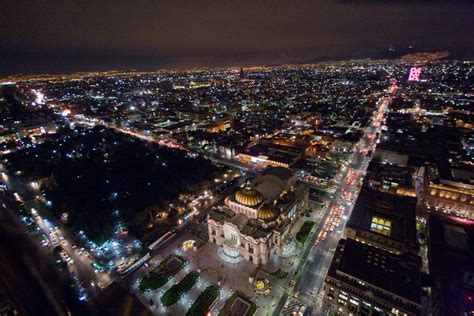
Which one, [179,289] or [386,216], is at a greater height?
[386,216]

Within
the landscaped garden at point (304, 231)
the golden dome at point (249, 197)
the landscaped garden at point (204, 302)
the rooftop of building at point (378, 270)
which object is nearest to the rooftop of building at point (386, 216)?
the rooftop of building at point (378, 270)

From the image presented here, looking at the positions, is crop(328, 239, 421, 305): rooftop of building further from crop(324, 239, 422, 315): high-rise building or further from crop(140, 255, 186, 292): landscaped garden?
crop(140, 255, 186, 292): landscaped garden

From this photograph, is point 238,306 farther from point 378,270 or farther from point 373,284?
point 378,270

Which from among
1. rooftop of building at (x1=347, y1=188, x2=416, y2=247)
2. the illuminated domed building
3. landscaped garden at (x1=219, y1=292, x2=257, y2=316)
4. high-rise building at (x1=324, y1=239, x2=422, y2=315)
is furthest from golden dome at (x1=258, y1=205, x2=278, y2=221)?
rooftop of building at (x1=347, y1=188, x2=416, y2=247)

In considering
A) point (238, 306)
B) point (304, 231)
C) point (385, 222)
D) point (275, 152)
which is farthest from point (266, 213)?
point (275, 152)

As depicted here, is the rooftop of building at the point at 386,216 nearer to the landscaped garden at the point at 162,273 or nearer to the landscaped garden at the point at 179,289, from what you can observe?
the landscaped garden at the point at 179,289

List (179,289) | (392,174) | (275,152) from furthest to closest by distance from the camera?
1. (275,152)
2. (392,174)
3. (179,289)
